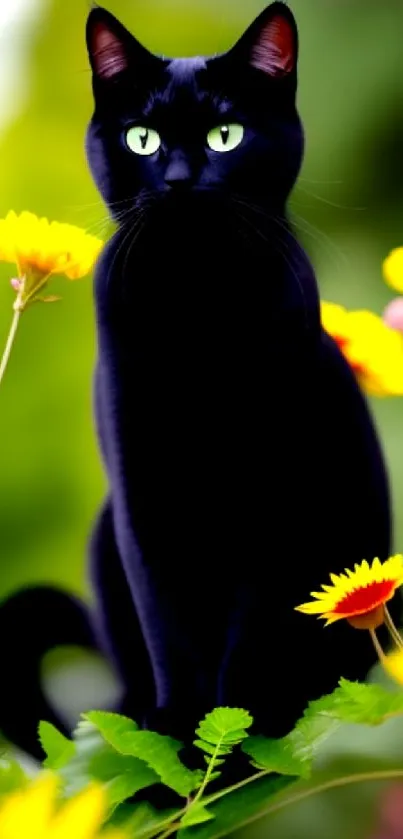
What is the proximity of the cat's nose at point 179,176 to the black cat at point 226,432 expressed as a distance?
3 cm

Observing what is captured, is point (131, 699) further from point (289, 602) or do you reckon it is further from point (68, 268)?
point (68, 268)

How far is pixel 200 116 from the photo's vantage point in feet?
2.45

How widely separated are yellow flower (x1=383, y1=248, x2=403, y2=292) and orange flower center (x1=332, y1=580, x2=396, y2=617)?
273mm

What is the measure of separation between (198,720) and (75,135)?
53 cm

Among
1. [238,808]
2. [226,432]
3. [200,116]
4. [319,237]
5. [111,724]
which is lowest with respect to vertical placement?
[238,808]

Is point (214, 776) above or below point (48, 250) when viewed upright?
below

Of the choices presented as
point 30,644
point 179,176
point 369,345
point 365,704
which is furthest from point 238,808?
point 179,176

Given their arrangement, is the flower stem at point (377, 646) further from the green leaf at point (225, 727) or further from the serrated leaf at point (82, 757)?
the serrated leaf at point (82, 757)

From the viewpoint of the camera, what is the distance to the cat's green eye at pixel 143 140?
75 centimetres

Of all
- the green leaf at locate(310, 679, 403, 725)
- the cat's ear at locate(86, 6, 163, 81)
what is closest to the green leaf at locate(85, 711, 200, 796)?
the green leaf at locate(310, 679, 403, 725)

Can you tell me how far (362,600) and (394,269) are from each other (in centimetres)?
30

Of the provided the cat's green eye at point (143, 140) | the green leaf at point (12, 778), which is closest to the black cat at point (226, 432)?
the cat's green eye at point (143, 140)

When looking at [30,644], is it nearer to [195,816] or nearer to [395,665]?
[195,816]

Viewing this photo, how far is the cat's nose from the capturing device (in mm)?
725
